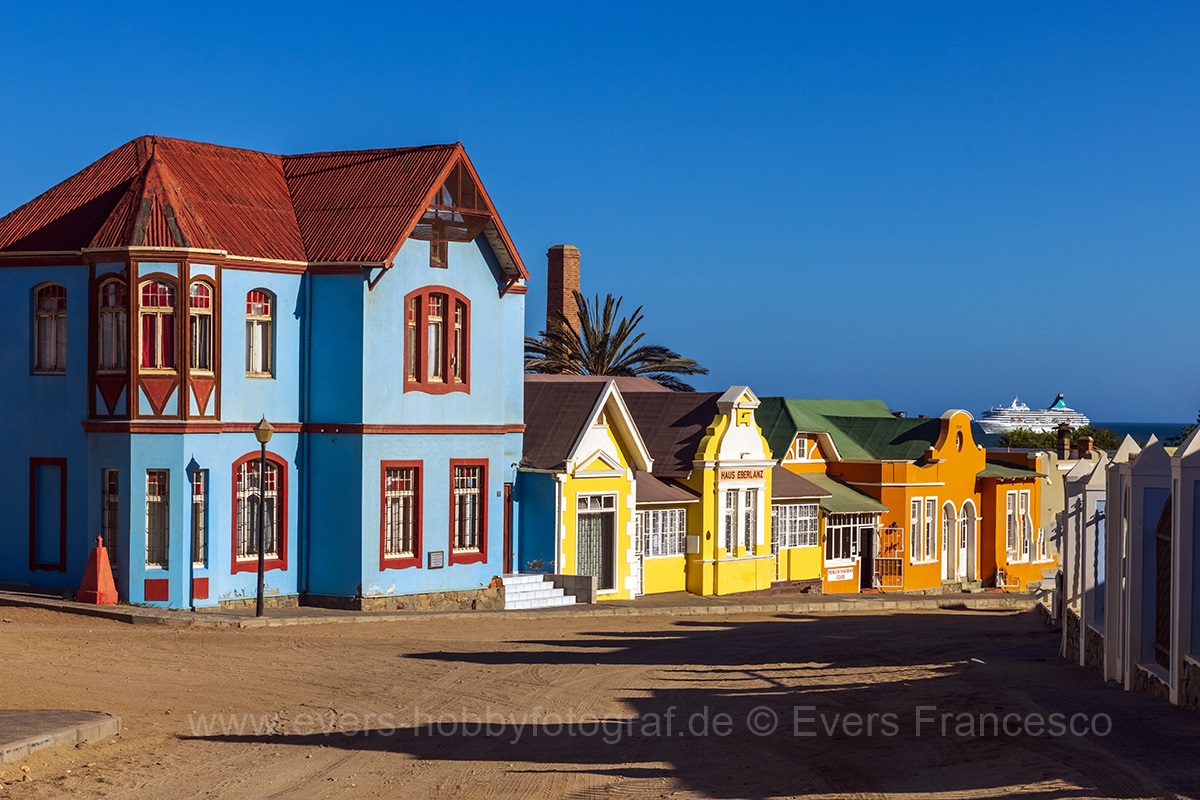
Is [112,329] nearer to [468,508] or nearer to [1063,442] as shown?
[468,508]

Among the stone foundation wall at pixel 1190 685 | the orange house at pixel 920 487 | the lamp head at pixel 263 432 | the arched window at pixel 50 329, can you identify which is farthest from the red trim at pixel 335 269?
the orange house at pixel 920 487

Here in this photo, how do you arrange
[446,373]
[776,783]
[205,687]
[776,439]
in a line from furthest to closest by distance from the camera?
[776,439]
[446,373]
[205,687]
[776,783]

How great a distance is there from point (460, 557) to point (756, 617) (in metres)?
6.44

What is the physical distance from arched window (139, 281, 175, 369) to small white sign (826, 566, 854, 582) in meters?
22.2

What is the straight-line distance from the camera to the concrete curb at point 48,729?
1348 cm

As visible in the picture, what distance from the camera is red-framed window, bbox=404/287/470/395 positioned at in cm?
2947

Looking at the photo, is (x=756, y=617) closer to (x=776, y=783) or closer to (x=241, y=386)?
(x=241, y=386)

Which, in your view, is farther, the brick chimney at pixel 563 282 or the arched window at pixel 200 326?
the brick chimney at pixel 563 282

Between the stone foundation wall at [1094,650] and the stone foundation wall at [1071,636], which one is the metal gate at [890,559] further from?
the stone foundation wall at [1094,650]

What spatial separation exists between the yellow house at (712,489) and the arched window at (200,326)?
1248 cm

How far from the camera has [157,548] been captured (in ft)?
87.5

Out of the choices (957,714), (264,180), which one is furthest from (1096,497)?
(264,180)

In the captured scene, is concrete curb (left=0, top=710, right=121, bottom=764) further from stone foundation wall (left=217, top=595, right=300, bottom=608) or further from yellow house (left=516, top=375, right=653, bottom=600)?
yellow house (left=516, top=375, right=653, bottom=600)

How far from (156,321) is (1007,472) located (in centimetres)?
3114
